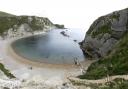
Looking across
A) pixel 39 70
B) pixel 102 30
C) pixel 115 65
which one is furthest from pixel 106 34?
pixel 115 65

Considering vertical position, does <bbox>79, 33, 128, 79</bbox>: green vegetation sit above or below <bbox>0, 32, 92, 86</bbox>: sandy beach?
above

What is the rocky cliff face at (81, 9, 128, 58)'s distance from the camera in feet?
360

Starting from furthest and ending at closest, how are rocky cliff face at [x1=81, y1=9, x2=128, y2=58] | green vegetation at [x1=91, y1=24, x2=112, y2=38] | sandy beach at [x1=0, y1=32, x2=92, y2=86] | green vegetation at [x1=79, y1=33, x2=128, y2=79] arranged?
green vegetation at [x1=91, y1=24, x2=112, y2=38]
rocky cliff face at [x1=81, y1=9, x2=128, y2=58]
sandy beach at [x1=0, y1=32, x2=92, y2=86]
green vegetation at [x1=79, y1=33, x2=128, y2=79]


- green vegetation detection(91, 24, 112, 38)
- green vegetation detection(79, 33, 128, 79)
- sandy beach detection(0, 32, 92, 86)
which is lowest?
sandy beach detection(0, 32, 92, 86)

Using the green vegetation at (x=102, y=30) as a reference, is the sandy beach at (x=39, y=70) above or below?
below

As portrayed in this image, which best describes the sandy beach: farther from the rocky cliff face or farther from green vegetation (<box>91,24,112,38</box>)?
green vegetation (<box>91,24,112,38</box>)

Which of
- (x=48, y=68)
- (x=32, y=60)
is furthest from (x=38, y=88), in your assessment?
(x=32, y=60)

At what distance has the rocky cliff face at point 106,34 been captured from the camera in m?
110

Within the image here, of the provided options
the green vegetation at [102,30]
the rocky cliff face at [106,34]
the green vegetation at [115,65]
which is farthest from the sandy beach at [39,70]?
the green vegetation at [102,30]

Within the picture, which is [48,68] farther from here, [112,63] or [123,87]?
[123,87]

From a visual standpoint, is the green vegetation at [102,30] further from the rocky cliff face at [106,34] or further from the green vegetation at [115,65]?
the green vegetation at [115,65]

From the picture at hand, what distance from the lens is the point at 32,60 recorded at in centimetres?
12481

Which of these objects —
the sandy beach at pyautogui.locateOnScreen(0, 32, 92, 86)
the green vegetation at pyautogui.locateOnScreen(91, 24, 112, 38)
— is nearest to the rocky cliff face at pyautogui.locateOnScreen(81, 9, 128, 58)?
the green vegetation at pyautogui.locateOnScreen(91, 24, 112, 38)

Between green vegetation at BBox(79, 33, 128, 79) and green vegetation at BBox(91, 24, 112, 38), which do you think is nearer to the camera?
green vegetation at BBox(79, 33, 128, 79)
